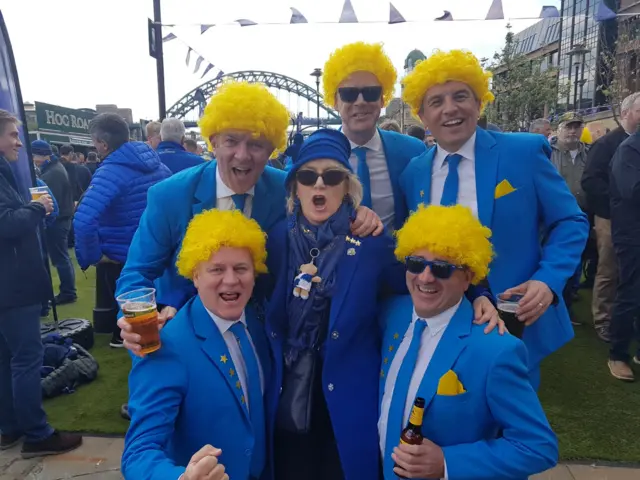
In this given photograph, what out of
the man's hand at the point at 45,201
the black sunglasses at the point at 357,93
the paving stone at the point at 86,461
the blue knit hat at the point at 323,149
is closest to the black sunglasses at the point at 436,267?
the blue knit hat at the point at 323,149

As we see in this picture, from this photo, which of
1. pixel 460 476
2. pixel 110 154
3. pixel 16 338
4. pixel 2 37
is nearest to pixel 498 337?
pixel 460 476

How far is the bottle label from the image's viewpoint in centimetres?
154

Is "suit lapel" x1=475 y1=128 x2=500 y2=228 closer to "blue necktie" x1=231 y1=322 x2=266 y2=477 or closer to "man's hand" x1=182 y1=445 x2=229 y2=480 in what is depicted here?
"blue necktie" x1=231 y1=322 x2=266 y2=477

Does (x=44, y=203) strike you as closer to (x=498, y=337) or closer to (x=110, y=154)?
(x=110, y=154)

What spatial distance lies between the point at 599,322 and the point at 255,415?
15.8 feet

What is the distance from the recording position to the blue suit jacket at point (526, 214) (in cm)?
218

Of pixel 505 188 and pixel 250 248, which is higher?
pixel 505 188

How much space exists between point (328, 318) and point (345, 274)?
0.20 m

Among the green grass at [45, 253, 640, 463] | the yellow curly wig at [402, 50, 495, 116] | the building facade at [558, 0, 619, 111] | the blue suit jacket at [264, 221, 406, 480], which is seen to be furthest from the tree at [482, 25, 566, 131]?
the blue suit jacket at [264, 221, 406, 480]

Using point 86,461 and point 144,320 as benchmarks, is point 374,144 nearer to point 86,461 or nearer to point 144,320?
point 144,320

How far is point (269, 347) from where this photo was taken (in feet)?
6.65

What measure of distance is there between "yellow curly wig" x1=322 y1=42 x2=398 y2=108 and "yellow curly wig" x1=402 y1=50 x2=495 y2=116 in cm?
39

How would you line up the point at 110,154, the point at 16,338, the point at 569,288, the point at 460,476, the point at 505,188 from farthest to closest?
the point at 569,288 → the point at 110,154 → the point at 16,338 → the point at 505,188 → the point at 460,476

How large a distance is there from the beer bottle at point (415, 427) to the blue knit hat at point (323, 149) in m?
1.00
